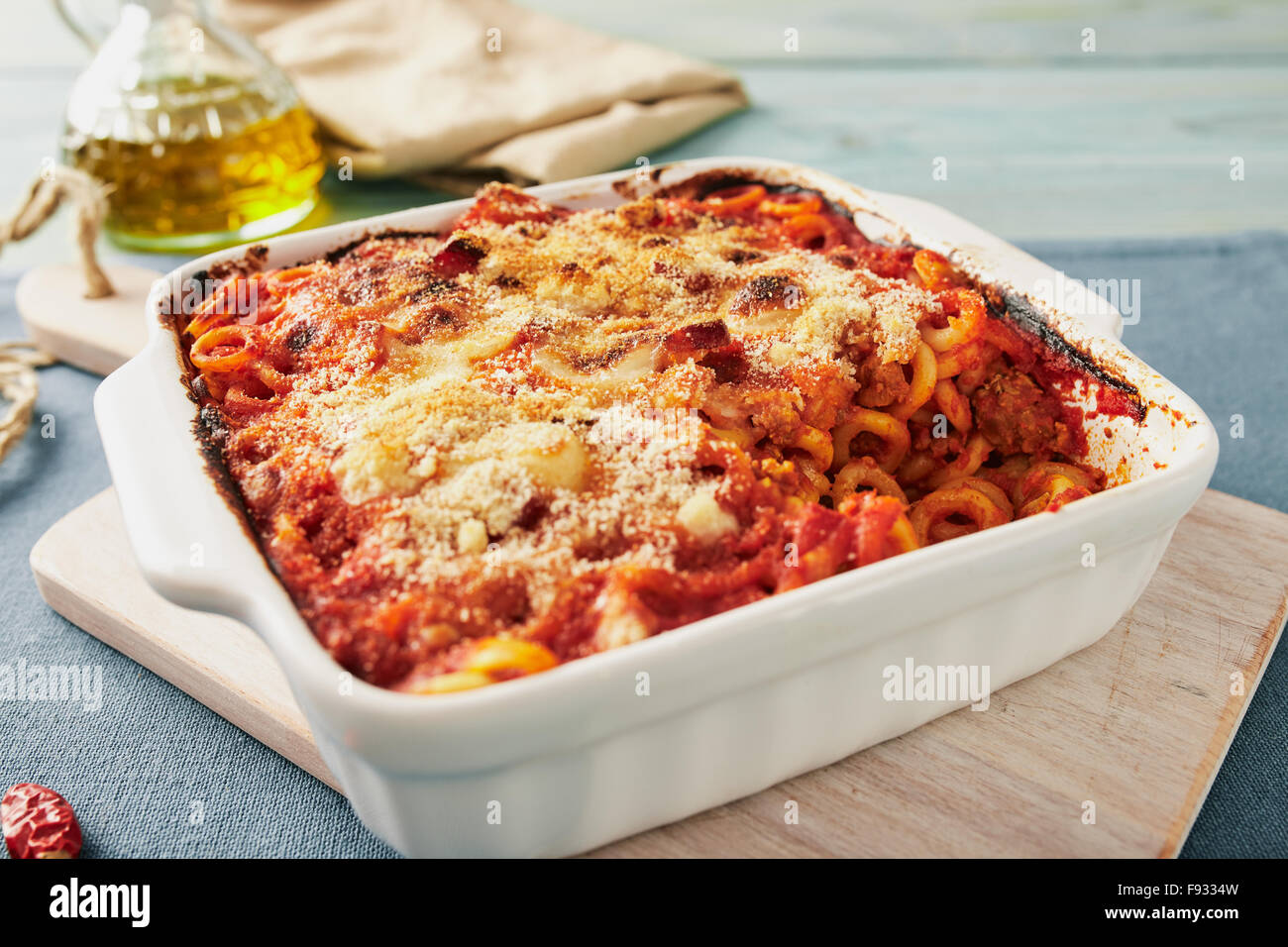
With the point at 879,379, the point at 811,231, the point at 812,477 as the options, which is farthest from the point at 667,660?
the point at 811,231

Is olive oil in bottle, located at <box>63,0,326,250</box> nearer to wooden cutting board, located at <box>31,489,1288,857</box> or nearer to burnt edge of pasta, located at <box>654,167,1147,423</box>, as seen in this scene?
burnt edge of pasta, located at <box>654,167,1147,423</box>

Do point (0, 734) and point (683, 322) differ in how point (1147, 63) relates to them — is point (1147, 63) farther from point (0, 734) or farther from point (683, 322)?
point (0, 734)

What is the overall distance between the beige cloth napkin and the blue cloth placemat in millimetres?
1563

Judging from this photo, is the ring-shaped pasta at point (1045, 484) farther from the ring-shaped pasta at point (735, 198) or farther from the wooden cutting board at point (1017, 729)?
the ring-shaped pasta at point (735, 198)

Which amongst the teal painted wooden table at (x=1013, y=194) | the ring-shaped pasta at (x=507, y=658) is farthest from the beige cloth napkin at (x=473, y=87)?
the ring-shaped pasta at (x=507, y=658)

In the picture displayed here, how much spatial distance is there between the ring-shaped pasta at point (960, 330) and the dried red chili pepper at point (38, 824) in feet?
6.18

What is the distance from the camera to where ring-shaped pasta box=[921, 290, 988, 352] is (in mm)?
2551

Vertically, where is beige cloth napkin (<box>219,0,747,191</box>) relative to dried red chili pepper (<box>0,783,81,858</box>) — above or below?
above

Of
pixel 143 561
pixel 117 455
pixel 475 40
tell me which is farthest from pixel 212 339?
pixel 475 40

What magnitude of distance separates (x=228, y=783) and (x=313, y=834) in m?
0.21

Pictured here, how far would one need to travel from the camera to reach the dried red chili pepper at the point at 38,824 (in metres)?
2.03

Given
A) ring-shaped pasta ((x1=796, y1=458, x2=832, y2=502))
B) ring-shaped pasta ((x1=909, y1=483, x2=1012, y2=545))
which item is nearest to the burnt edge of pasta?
ring-shaped pasta ((x1=909, y1=483, x2=1012, y2=545))

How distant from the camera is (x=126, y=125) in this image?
12.7 ft

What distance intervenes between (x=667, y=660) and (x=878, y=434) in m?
1.06
